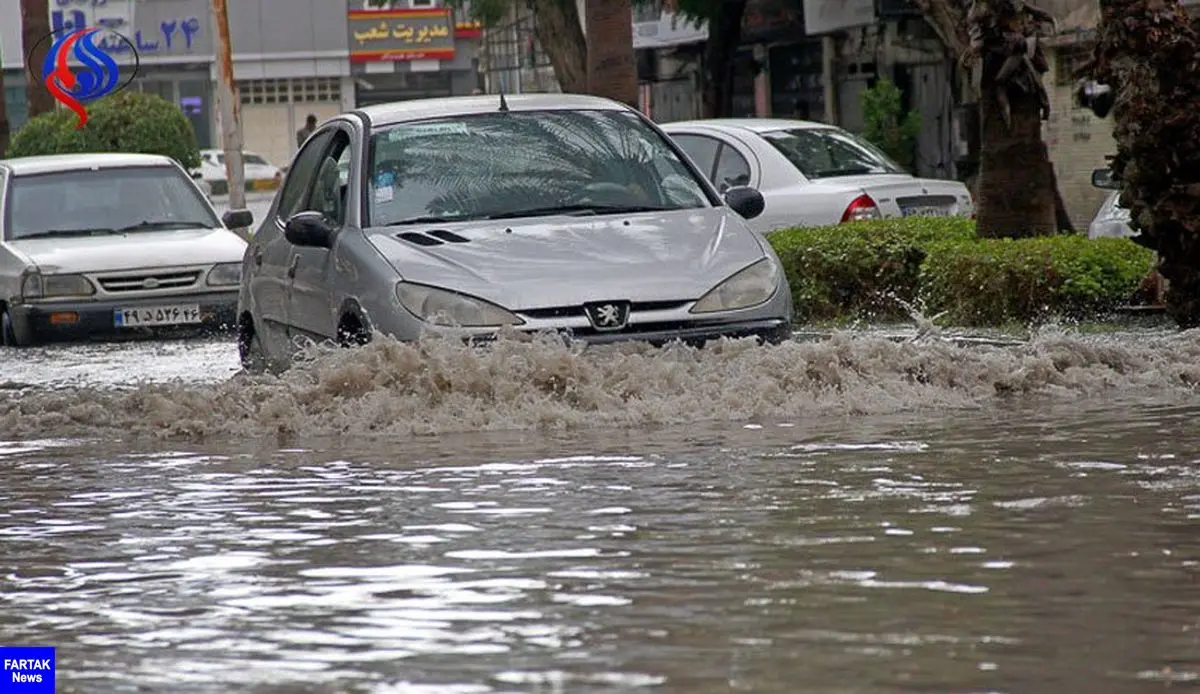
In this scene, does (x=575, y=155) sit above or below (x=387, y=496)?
above

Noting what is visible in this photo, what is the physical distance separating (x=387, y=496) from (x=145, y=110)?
92.5 ft

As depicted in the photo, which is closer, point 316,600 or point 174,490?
point 316,600

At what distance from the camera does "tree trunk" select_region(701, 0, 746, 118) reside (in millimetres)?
41500

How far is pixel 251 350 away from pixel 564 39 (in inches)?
971

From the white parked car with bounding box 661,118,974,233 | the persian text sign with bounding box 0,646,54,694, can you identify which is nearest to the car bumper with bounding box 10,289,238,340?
the white parked car with bounding box 661,118,974,233

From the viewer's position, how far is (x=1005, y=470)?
9.12m

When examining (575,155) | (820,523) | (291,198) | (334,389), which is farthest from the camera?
(291,198)

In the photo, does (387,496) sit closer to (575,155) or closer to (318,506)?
(318,506)

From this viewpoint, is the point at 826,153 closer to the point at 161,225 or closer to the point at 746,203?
the point at 161,225

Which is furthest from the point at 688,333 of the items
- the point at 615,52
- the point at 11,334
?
the point at 615,52

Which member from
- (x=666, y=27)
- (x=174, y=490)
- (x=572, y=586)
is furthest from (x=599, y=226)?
(x=666, y=27)

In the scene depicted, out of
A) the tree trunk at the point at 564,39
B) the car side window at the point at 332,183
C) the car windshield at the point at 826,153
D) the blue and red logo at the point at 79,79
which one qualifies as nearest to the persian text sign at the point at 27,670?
the car side window at the point at 332,183

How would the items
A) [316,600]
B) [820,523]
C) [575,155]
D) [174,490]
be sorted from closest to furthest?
[316,600] → [820,523] → [174,490] → [575,155]

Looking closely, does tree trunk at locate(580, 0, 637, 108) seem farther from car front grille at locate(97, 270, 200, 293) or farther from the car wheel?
the car wheel
